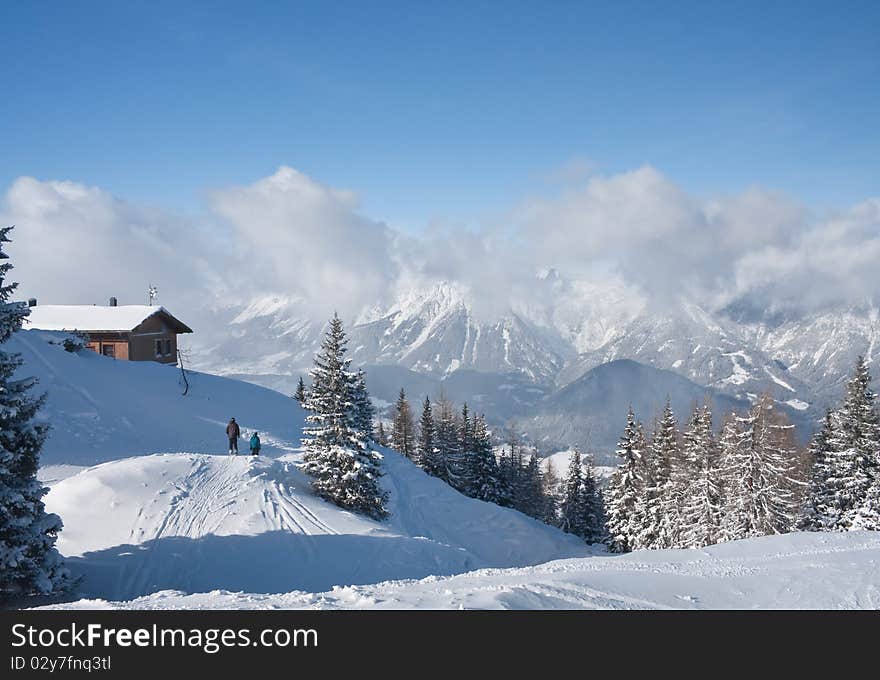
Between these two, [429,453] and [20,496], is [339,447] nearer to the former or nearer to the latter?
[20,496]

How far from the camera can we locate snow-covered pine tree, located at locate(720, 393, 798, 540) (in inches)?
1003

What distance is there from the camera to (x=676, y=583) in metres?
9.79

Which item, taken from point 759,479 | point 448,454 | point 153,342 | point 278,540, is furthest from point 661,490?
point 153,342

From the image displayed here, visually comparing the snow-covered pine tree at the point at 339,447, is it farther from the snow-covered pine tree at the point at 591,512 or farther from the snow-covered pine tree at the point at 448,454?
the snow-covered pine tree at the point at 591,512

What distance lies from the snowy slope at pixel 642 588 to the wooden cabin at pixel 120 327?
35.8 metres

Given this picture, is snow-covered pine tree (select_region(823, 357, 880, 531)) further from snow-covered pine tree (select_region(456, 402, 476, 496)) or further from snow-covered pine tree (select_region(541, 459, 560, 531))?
snow-covered pine tree (select_region(541, 459, 560, 531))

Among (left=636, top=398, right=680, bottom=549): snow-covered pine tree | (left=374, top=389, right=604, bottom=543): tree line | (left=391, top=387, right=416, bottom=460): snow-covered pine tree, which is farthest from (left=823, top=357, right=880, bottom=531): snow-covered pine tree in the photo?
(left=391, top=387, right=416, bottom=460): snow-covered pine tree

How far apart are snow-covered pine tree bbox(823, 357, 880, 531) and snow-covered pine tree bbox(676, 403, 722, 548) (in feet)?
16.7

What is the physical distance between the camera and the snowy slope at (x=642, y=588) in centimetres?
783

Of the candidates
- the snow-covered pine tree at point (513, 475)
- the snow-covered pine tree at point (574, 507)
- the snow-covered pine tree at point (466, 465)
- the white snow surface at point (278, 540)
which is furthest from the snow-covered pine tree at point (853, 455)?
the snow-covered pine tree at point (513, 475)

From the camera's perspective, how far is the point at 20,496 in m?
10.6

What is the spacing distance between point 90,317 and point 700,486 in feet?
151
